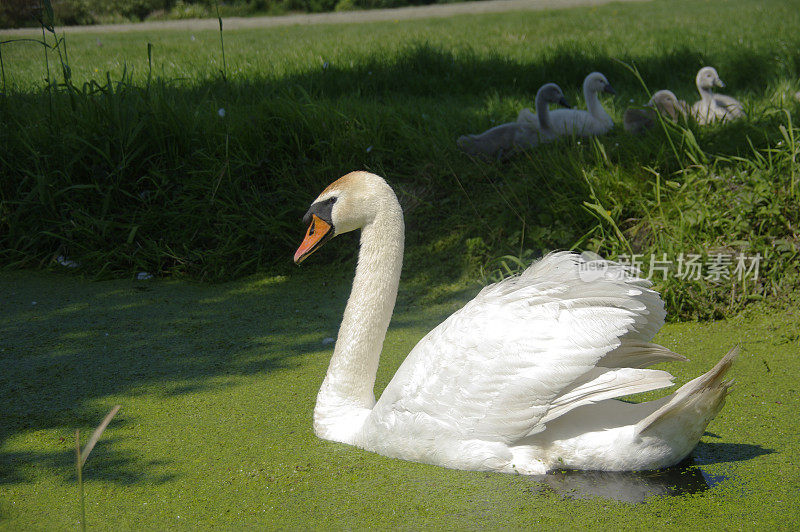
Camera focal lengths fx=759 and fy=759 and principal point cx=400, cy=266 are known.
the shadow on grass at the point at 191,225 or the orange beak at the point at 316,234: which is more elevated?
the orange beak at the point at 316,234

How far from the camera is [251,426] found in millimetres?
3086

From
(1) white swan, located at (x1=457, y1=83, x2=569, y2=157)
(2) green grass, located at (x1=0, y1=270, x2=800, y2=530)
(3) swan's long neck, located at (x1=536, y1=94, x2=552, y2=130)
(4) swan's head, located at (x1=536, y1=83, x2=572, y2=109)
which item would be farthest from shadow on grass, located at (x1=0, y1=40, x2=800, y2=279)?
(4) swan's head, located at (x1=536, y1=83, x2=572, y2=109)

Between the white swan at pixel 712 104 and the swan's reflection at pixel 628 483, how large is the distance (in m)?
3.33

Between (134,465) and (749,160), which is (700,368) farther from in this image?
(134,465)

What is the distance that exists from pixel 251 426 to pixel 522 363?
1194mm

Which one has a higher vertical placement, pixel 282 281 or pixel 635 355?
pixel 635 355

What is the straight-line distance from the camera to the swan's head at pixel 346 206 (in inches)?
116

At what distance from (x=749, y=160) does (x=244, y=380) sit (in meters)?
3.12

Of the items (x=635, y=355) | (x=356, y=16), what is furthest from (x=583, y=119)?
(x=356, y=16)

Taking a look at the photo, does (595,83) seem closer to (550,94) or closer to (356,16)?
(550,94)

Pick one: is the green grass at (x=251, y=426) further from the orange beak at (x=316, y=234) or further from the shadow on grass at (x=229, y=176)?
the orange beak at (x=316, y=234)

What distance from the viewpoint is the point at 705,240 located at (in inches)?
167

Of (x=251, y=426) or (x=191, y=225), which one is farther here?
(x=191, y=225)

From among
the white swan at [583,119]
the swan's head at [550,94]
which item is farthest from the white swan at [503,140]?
the swan's head at [550,94]
